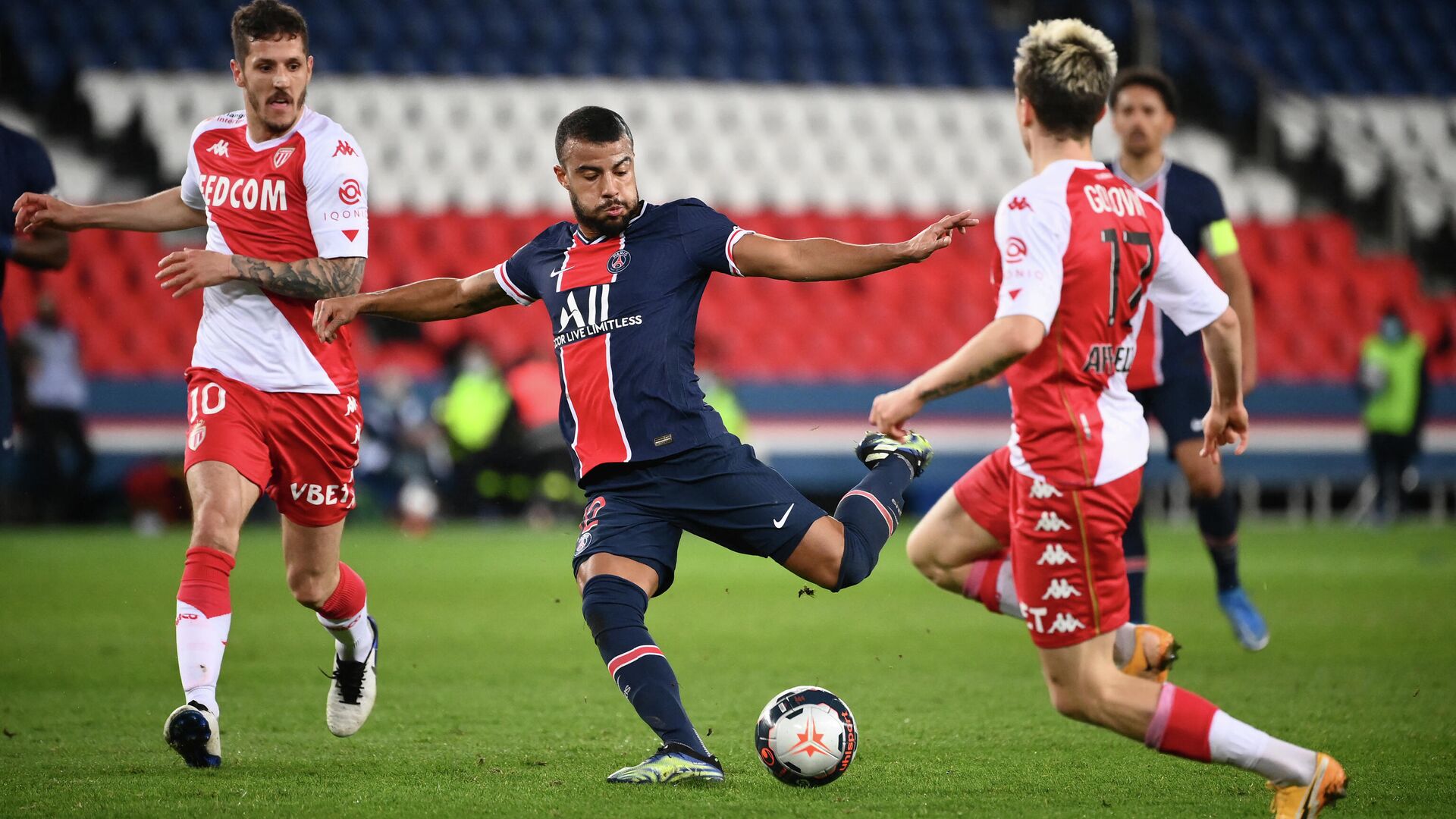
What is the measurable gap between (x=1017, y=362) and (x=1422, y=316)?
1564 centimetres

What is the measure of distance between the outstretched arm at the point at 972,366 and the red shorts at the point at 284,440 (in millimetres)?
2181

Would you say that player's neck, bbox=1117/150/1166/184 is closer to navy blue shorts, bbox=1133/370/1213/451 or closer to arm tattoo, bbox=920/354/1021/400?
navy blue shorts, bbox=1133/370/1213/451

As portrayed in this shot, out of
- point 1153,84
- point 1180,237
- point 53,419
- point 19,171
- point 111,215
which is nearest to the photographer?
point 111,215

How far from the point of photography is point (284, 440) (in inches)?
198

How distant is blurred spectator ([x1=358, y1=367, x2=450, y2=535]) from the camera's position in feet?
50.1

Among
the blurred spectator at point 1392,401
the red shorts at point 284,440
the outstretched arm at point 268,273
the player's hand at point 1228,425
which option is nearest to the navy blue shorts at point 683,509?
the red shorts at point 284,440

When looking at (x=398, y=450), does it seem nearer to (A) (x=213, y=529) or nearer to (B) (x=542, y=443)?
(B) (x=542, y=443)

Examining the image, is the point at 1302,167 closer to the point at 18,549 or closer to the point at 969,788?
the point at 18,549

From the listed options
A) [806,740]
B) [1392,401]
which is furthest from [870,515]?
[1392,401]

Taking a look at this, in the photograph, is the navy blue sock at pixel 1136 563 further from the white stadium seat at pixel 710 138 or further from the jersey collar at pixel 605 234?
the white stadium seat at pixel 710 138

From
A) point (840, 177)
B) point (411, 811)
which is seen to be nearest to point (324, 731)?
point (411, 811)

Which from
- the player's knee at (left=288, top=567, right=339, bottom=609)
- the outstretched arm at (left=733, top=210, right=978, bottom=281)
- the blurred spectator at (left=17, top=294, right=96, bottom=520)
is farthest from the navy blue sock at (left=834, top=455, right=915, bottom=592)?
the blurred spectator at (left=17, top=294, right=96, bottom=520)

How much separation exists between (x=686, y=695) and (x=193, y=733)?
2.25 metres

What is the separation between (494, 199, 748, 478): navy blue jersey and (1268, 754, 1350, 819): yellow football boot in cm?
190
